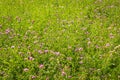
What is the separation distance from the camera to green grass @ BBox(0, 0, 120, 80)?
5.84 m

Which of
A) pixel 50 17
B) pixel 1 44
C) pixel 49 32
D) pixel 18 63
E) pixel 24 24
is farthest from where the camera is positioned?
pixel 50 17

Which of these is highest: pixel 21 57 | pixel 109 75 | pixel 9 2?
pixel 9 2

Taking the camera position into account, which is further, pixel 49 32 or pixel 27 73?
pixel 49 32

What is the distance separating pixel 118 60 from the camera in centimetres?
630

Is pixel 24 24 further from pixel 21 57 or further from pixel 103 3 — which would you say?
pixel 103 3

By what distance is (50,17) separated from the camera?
328 inches

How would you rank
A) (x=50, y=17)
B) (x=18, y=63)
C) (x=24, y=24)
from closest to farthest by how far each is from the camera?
(x=18, y=63) → (x=24, y=24) → (x=50, y=17)

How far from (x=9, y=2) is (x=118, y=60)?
5117mm

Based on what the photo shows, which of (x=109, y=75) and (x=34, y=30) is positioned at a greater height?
(x=34, y=30)

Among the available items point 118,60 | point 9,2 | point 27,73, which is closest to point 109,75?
point 118,60

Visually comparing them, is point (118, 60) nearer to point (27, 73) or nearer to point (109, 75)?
point (109, 75)

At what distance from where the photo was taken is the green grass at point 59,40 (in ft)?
19.2

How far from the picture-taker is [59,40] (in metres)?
6.90

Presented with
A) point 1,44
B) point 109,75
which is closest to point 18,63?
point 1,44
